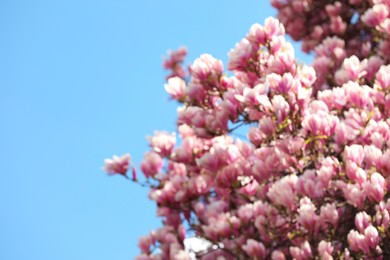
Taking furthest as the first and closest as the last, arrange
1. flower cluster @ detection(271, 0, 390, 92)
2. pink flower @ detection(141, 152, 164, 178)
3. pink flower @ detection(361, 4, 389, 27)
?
flower cluster @ detection(271, 0, 390, 92) → pink flower @ detection(361, 4, 389, 27) → pink flower @ detection(141, 152, 164, 178)

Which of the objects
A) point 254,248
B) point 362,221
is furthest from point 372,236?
point 254,248

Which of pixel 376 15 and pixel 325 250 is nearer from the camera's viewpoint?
pixel 325 250

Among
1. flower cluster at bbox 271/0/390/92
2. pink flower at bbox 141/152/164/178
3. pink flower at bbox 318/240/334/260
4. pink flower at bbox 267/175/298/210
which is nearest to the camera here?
pink flower at bbox 318/240/334/260

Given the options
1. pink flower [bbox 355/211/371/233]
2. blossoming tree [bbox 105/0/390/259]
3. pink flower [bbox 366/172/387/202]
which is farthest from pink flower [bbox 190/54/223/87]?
pink flower [bbox 355/211/371/233]

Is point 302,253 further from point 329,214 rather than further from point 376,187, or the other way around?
point 376,187

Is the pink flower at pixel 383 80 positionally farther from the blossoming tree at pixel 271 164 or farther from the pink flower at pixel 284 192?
the pink flower at pixel 284 192

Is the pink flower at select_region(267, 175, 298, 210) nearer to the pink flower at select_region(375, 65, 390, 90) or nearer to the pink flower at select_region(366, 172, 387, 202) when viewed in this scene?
the pink flower at select_region(366, 172, 387, 202)

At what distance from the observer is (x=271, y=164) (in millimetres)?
4719

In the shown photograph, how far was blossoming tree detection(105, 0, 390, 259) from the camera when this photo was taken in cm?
439

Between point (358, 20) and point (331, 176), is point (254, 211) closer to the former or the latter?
point (331, 176)

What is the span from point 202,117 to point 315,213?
1.25m

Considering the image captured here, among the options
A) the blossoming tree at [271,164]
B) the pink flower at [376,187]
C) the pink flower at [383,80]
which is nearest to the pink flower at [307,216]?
the blossoming tree at [271,164]

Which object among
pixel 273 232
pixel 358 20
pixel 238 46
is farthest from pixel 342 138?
pixel 358 20

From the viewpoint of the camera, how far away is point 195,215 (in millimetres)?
4785
